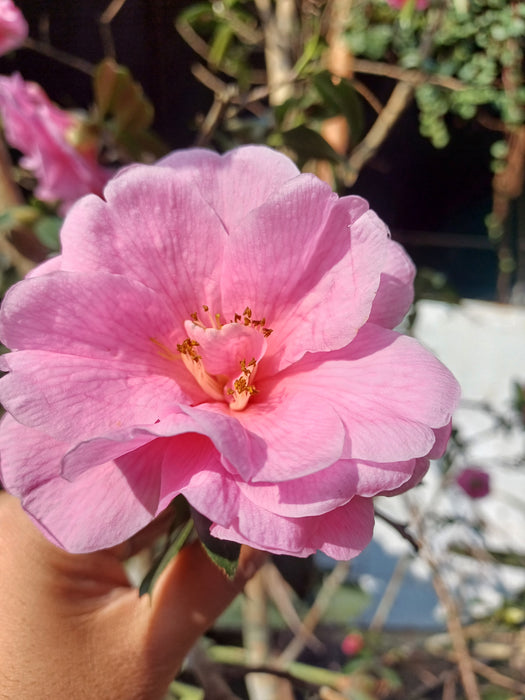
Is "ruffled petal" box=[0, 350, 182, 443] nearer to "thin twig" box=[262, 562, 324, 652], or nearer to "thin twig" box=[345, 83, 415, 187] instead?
"thin twig" box=[345, 83, 415, 187]

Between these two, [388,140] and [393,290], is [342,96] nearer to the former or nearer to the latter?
[393,290]

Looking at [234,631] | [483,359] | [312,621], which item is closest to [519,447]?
[483,359]

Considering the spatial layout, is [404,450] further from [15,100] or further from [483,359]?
[483,359]

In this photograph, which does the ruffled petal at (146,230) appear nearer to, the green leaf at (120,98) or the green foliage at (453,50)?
the green leaf at (120,98)

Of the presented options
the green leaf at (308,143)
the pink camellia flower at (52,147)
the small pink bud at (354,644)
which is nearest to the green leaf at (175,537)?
the green leaf at (308,143)

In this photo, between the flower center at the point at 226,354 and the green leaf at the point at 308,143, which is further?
the green leaf at the point at 308,143

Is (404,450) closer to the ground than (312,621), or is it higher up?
higher up

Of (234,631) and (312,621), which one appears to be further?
(312,621)

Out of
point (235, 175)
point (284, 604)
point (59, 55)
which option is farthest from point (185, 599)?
point (284, 604)
